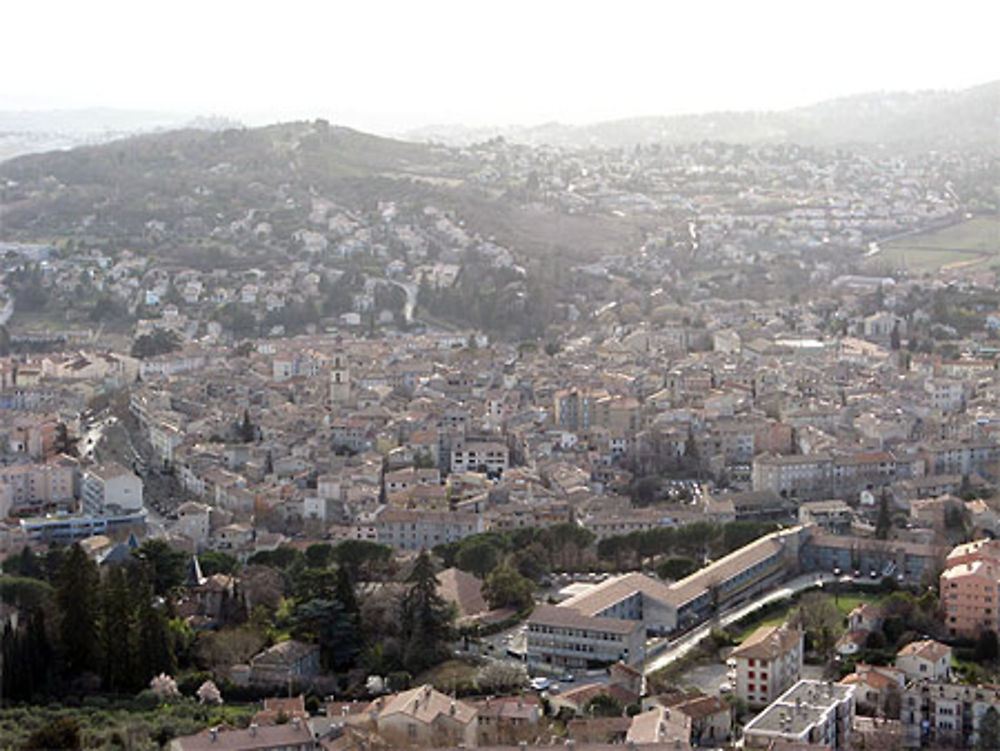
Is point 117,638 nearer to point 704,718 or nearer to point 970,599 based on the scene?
point 704,718

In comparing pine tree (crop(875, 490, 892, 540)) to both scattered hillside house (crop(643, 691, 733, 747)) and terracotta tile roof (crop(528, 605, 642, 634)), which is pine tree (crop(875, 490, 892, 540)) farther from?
scattered hillside house (crop(643, 691, 733, 747))

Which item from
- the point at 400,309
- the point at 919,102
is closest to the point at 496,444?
the point at 400,309

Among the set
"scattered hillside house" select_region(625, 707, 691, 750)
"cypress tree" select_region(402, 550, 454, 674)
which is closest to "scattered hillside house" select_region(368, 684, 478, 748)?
"scattered hillside house" select_region(625, 707, 691, 750)

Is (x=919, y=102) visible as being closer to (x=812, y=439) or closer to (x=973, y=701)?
(x=812, y=439)

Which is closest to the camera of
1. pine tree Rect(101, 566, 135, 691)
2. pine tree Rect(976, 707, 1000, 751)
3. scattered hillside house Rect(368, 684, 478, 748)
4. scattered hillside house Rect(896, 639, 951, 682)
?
scattered hillside house Rect(368, 684, 478, 748)

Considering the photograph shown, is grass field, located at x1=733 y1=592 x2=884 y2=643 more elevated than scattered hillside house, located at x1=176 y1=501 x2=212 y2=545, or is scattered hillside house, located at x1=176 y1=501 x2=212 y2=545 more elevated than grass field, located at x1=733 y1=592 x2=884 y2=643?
scattered hillside house, located at x1=176 y1=501 x2=212 y2=545

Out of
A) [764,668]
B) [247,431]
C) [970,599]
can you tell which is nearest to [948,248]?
[247,431]
